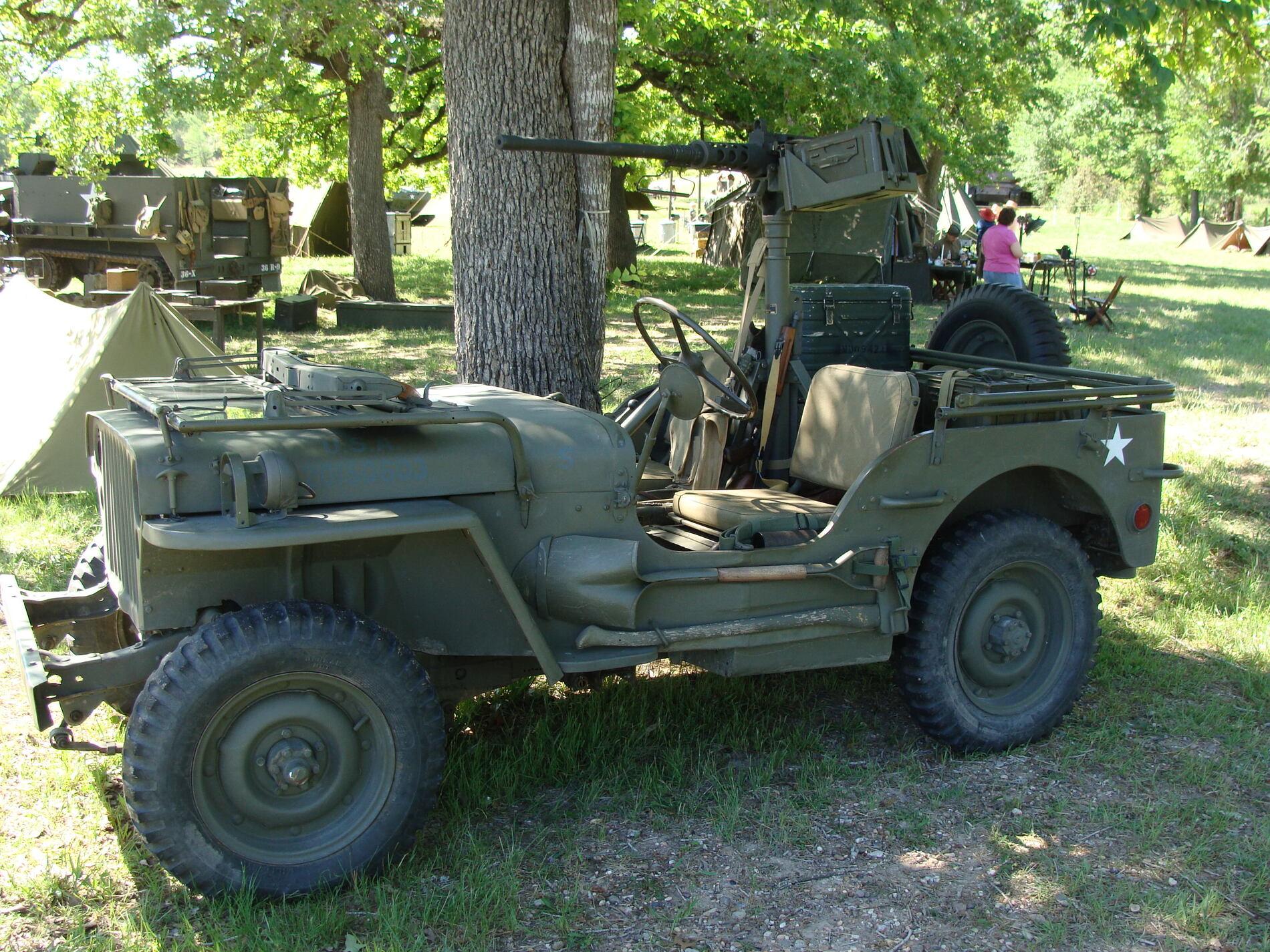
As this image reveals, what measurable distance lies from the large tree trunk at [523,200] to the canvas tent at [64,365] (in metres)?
2.77

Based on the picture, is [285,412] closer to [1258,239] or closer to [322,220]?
[322,220]

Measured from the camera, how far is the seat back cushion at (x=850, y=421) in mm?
4059

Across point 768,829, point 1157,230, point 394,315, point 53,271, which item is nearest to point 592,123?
point 768,829

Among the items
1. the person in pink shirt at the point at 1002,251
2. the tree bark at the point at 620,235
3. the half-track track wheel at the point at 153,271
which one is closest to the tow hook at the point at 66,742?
the person in pink shirt at the point at 1002,251

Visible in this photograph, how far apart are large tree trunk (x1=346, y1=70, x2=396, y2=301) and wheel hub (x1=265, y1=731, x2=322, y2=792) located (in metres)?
14.0

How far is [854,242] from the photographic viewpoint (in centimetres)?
1402

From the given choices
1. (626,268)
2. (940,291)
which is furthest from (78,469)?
(940,291)

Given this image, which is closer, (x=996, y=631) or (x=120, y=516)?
(x=120, y=516)

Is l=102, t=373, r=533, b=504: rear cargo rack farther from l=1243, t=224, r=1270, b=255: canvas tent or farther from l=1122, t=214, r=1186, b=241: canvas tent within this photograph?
l=1122, t=214, r=1186, b=241: canvas tent

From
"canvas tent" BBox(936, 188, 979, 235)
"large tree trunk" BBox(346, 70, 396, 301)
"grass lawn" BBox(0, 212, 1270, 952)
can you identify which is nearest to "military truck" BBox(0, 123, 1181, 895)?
"grass lawn" BBox(0, 212, 1270, 952)

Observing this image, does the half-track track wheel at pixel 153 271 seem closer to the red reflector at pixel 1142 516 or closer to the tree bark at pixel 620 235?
the tree bark at pixel 620 235

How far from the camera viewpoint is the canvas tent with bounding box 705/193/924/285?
500 inches

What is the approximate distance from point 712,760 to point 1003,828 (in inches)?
38.6

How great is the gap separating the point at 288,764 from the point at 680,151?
8.76ft
